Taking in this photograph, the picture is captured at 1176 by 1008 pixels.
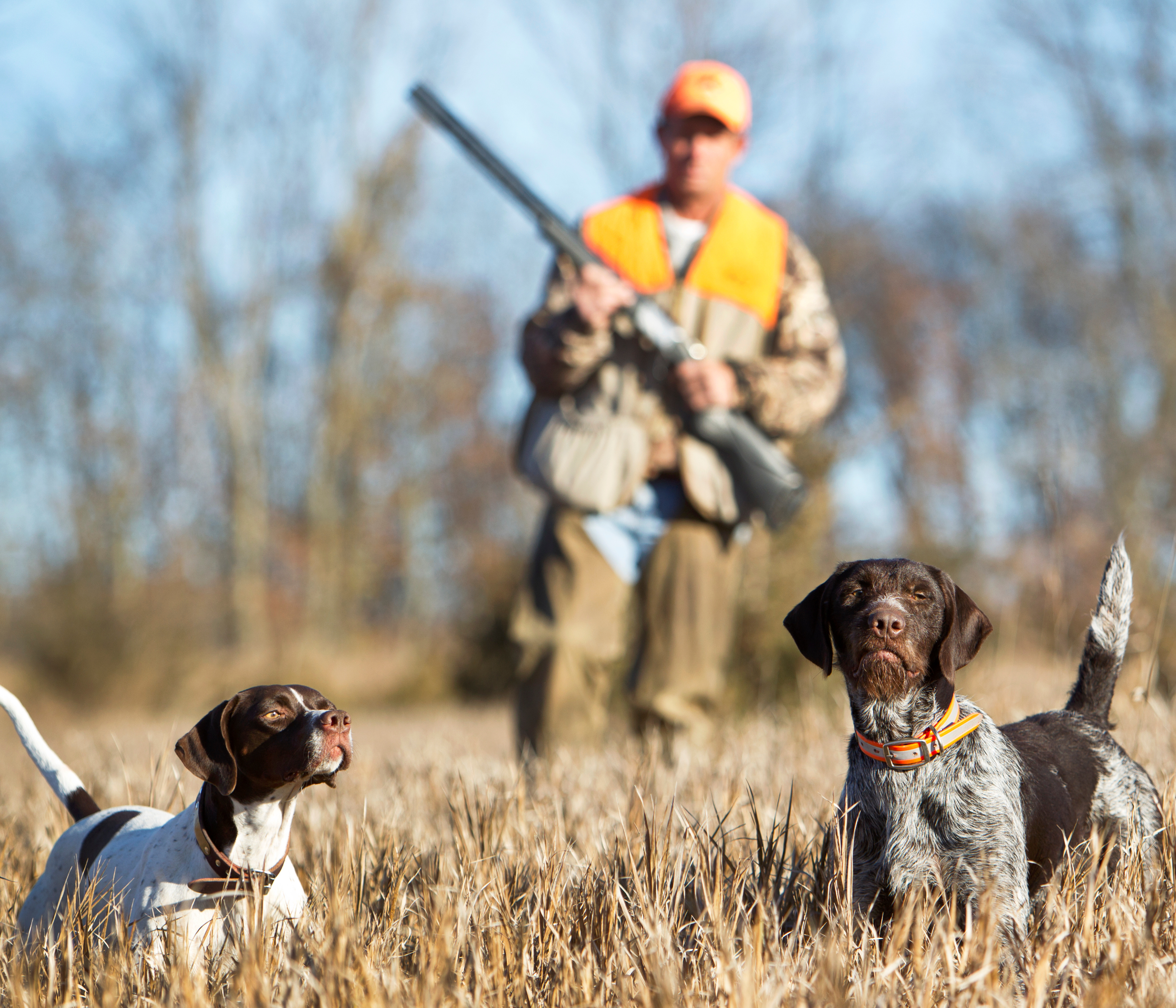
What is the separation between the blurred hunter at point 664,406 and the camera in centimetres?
477

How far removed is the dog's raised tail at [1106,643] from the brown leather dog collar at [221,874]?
1900 mm

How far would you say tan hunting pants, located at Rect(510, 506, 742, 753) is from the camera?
479 centimetres

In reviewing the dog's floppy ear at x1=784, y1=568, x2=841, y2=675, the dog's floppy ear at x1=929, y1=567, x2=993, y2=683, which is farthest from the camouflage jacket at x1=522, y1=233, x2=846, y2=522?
the dog's floppy ear at x1=929, y1=567, x2=993, y2=683

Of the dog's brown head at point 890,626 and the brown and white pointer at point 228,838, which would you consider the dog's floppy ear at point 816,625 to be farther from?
the brown and white pointer at point 228,838

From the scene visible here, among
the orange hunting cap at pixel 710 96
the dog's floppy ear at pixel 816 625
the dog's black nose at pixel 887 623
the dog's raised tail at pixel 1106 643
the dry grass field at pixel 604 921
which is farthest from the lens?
the orange hunting cap at pixel 710 96

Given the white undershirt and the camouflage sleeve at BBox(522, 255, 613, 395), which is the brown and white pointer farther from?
the white undershirt

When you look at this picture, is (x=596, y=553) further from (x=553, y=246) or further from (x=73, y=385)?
(x=73, y=385)

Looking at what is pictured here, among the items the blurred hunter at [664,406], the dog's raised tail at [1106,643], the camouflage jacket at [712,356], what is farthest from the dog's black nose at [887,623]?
the camouflage jacket at [712,356]

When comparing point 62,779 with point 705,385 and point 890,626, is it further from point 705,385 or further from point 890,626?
point 705,385

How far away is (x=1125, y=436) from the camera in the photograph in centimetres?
2222

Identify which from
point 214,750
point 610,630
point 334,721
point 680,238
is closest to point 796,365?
point 680,238

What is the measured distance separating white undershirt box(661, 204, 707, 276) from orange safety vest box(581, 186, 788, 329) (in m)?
0.03

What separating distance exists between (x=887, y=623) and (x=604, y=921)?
75 centimetres

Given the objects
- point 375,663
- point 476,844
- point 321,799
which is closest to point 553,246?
point 321,799
